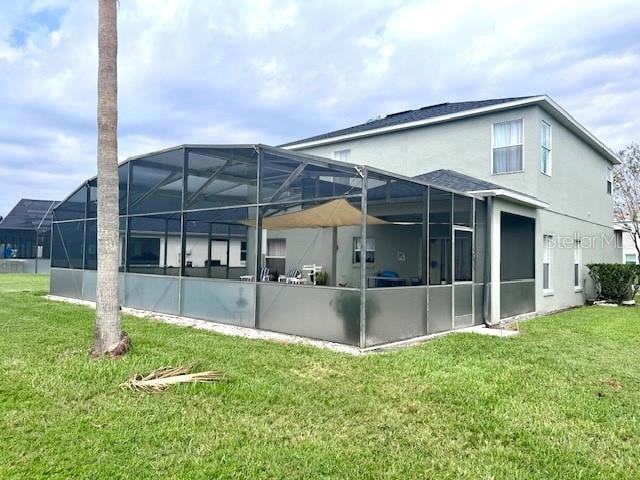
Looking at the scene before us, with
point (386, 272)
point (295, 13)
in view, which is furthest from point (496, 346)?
point (295, 13)

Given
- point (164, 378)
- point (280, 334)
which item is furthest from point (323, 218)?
point (164, 378)

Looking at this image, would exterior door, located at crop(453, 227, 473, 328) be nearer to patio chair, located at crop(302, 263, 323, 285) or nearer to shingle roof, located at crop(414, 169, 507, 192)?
shingle roof, located at crop(414, 169, 507, 192)

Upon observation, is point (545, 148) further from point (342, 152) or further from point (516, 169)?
point (342, 152)

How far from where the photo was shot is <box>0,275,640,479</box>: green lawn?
3.32m

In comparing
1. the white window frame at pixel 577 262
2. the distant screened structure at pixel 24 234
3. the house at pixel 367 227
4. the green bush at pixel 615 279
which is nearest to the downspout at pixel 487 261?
the house at pixel 367 227

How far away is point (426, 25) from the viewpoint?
11047 millimetres

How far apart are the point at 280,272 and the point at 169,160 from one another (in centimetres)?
425

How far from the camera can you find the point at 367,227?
10.2 meters

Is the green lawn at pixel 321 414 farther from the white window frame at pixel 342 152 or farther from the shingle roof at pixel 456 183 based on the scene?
the white window frame at pixel 342 152

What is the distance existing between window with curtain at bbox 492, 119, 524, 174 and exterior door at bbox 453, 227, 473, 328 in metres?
3.30

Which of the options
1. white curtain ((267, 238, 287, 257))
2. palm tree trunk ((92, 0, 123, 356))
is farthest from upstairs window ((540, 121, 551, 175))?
palm tree trunk ((92, 0, 123, 356))

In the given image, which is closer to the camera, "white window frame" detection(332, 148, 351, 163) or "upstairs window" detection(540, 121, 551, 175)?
"upstairs window" detection(540, 121, 551, 175)

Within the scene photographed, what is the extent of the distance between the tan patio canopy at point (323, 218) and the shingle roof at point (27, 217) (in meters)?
25.8

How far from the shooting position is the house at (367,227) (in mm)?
7934
